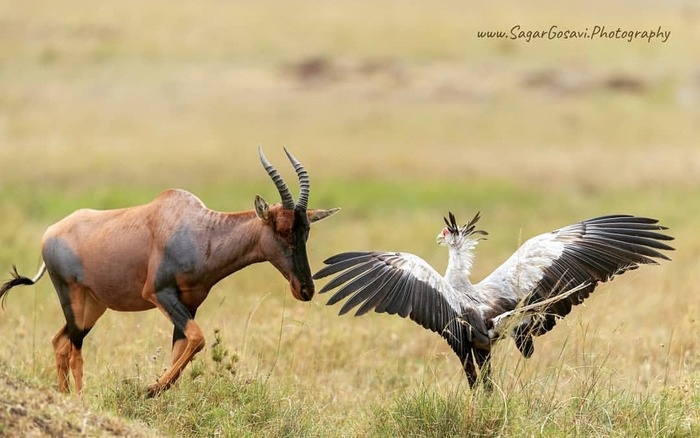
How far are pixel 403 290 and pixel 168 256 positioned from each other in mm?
1584

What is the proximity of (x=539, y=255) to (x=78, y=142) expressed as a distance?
660 inches

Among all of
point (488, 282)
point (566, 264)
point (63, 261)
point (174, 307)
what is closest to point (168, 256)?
point (174, 307)

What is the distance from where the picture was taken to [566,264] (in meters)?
7.82

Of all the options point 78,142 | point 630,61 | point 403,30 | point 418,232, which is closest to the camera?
point 418,232

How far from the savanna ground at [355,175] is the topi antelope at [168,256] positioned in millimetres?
340

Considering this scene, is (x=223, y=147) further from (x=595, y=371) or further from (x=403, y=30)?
(x=595, y=371)

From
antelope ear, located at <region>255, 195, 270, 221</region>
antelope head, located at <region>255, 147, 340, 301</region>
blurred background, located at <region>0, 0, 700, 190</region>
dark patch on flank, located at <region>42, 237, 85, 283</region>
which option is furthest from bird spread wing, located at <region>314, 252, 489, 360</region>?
blurred background, located at <region>0, 0, 700, 190</region>

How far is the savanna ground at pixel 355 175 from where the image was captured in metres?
7.29

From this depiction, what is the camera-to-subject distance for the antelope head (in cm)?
722

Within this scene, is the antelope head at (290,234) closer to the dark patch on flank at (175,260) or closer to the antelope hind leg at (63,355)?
the dark patch on flank at (175,260)

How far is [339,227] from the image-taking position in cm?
1806

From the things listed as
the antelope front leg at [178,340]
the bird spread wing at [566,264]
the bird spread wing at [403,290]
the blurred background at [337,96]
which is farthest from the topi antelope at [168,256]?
the blurred background at [337,96]

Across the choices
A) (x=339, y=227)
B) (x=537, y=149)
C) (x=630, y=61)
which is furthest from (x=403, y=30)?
(x=339, y=227)

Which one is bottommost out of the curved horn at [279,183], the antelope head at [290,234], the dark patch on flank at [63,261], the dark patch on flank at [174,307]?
the dark patch on flank at [174,307]
